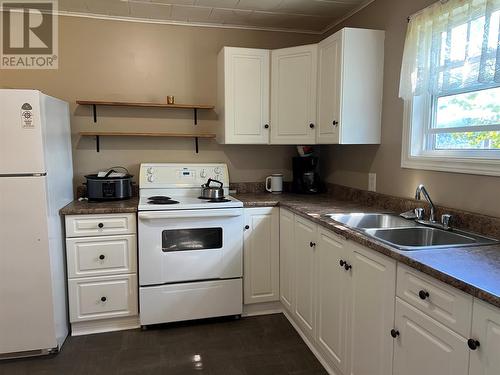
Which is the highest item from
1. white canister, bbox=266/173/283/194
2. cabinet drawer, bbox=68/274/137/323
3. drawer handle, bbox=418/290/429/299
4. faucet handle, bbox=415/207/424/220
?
white canister, bbox=266/173/283/194

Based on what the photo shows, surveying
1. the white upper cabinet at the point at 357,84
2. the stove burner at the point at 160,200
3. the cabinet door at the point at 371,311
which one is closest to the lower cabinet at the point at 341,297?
the cabinet door at the point at 371,311

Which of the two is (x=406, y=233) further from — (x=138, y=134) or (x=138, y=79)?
(x=138, y=79)

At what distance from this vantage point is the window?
1727 mm

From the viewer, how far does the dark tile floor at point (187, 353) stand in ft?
7.18

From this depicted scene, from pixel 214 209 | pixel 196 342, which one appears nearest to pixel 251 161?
pixel 214 209

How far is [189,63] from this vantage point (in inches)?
124

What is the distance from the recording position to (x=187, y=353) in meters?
2.36

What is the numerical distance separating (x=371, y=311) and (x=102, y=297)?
1829 mm

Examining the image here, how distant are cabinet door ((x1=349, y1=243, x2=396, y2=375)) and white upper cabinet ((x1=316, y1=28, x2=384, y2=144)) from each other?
40.1 inches

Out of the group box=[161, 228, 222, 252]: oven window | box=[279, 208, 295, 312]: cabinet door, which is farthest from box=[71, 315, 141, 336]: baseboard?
box=[279, 208, 295, 312]: cabinet door

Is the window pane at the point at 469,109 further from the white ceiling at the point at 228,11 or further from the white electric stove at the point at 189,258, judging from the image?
the white electric stove at the point at 189,258

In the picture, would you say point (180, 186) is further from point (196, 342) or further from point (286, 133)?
point (196, 342)

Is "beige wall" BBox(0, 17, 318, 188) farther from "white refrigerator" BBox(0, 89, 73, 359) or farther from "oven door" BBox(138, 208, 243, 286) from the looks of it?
"oven door" BBox(138, 208, 243, 286)

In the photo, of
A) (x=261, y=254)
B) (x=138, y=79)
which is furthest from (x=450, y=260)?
(x=138, y=79)
